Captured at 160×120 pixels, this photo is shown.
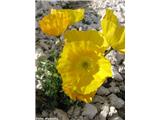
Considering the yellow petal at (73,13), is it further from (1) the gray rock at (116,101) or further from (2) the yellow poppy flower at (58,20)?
(1) the gray rock at (116,101)

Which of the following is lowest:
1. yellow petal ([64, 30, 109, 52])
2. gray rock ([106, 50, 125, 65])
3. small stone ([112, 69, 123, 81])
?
small stone ([112, 69, 123, 81])

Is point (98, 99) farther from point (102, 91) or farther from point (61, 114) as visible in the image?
point (61, 114)

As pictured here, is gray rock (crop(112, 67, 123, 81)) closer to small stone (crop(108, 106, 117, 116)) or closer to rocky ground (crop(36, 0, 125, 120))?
rocky ground (crop(36, 0, 125, 120))

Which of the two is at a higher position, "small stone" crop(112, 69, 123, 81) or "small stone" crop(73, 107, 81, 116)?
"small stone" crop(112, 69, 123, 81)

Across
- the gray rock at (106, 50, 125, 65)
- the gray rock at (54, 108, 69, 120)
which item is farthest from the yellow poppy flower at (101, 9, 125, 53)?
the gray rock at (54, 108, 69, 120)
